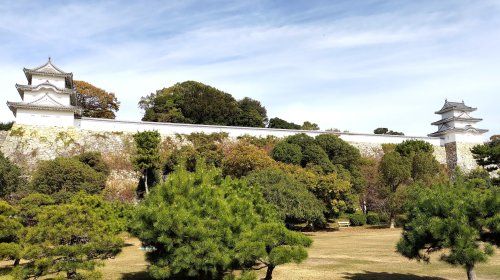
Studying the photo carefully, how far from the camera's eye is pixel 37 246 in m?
10.2

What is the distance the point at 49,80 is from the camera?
36.1 metres

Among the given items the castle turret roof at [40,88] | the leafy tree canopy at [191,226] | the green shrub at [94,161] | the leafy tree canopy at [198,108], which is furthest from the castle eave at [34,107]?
the leafy tree canopy at [191,226]

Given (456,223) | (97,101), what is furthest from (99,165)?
(456,223)

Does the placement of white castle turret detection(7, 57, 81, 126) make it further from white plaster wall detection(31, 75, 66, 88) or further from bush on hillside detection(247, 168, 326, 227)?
bush on hillside detection(247, 168, 326, 227)

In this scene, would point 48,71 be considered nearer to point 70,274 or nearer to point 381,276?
point 70,274

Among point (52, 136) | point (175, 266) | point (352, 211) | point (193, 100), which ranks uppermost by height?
point (193, 100)

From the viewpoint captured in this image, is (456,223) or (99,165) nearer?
(456,223)

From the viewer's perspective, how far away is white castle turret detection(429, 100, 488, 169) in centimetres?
4278

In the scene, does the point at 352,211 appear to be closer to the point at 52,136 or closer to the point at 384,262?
the point at 384,262

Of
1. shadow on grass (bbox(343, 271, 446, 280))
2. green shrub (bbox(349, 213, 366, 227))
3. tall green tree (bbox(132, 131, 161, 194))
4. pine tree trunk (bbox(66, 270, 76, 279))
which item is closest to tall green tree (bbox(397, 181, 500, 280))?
shadow on grass (bbox(343, 271, 446, 280))

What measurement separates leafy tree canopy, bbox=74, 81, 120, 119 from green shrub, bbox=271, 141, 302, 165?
80.8 ft

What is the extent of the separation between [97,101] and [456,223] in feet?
155

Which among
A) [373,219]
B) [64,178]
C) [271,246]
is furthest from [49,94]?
[271,246]

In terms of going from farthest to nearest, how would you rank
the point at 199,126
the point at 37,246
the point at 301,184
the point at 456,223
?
the point at 199,126, the point at 301,184, the point at 37,246, the point at 456,223
